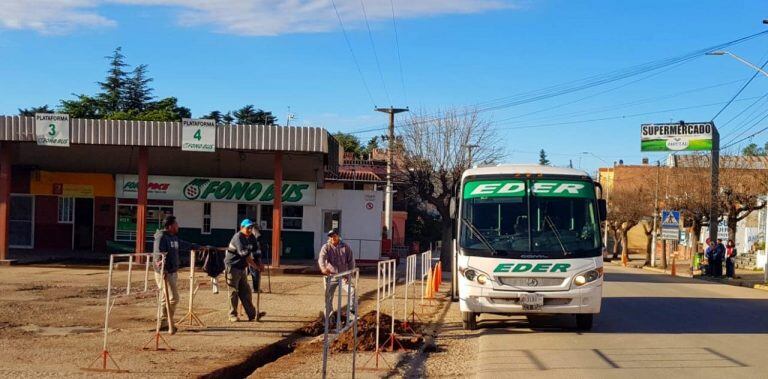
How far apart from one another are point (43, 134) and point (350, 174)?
21.6m

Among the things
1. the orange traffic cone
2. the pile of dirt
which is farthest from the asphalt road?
the orange traffic cone

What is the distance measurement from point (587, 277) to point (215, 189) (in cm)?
2405

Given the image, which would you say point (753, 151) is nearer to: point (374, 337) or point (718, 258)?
point (718, 258)

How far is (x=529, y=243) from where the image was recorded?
46.4 feet

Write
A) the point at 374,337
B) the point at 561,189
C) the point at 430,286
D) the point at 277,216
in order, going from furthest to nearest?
the point at 277,216
the point at 430,286
the point at 561,189
the point at 374,337

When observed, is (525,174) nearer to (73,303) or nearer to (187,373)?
(187,373)

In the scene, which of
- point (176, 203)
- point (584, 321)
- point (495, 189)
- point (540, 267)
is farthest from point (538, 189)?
point (176, 203)

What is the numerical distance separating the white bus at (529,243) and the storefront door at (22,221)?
27.0 meters

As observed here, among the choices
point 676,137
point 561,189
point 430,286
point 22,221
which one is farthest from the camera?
point 676,137

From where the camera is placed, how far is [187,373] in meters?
9.48

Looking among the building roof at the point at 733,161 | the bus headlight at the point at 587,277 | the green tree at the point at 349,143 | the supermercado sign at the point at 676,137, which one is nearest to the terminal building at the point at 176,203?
the bus headlight at the point at 587,277

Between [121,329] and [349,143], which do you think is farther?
[349,143]

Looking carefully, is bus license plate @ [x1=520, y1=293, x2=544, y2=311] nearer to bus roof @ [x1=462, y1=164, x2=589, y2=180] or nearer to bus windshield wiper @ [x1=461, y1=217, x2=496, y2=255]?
bus windshield wiper @ [x1=461, y1=217, x2=496, y2=255]

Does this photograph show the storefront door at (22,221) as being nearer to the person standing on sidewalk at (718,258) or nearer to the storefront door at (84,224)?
the storefront door at (84,224)
